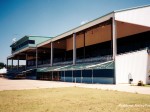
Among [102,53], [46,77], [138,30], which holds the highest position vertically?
[138,30]

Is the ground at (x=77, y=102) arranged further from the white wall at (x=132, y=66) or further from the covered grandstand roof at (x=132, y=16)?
the covered grandstand roof at (x=132, y=16)

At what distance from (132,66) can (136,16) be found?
8.66m

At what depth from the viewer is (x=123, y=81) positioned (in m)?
25.8

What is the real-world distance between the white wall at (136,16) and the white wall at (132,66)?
5.92m

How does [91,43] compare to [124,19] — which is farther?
[91,43]

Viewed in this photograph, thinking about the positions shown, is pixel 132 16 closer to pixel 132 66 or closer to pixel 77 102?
pixel 132 66

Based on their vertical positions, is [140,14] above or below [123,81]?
above

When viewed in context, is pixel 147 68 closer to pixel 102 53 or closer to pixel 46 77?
pixel 102 53

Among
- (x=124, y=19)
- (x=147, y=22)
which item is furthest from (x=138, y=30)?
(x=124, y=19)

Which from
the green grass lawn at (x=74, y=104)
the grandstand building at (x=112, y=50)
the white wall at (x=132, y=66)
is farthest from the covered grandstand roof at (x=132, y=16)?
the green grass lawn at (x=74, y=104)

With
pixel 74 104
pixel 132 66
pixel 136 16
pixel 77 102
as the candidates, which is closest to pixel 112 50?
pixel 132 66

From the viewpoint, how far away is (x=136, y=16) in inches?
1196

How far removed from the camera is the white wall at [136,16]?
94.5 feet

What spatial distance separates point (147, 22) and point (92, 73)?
1197 centimetres
